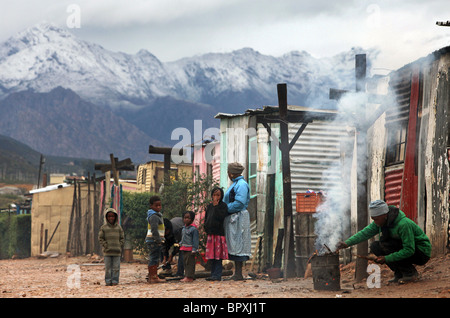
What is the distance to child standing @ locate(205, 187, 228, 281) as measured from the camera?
38.2 feet

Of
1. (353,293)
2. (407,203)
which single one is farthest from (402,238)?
(407,203)

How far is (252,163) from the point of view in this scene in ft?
66.3

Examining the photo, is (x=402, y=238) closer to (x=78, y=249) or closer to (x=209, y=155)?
(x=209, y=155)

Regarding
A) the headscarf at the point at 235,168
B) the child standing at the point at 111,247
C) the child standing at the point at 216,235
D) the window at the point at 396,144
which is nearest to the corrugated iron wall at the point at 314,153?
the window at the point at 396,144

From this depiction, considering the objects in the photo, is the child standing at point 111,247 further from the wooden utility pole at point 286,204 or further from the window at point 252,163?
the window at point 252,163

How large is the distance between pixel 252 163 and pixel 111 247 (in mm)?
9305

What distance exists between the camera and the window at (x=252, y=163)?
19.9 metres

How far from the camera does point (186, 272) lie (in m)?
11.8

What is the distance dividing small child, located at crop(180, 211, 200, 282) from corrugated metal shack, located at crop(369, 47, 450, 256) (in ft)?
12.4

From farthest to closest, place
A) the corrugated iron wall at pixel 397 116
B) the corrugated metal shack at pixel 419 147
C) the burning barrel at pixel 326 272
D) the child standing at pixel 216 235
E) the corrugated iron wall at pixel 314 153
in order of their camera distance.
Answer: the corrugated iron wall at pixel 314 153, the corrugated iron wall at pixel 397 116, the child standing at pixel 216 235, the corrugated metal shack at pixel 419 147, the burning barrel at pixel 326 272

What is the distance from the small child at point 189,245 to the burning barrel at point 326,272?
9.77ft

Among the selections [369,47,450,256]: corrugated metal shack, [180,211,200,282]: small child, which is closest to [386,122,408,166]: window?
[369,47,450,256]: corrugated metal shack

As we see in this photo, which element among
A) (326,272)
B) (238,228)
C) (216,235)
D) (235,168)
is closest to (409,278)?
(326,272)
